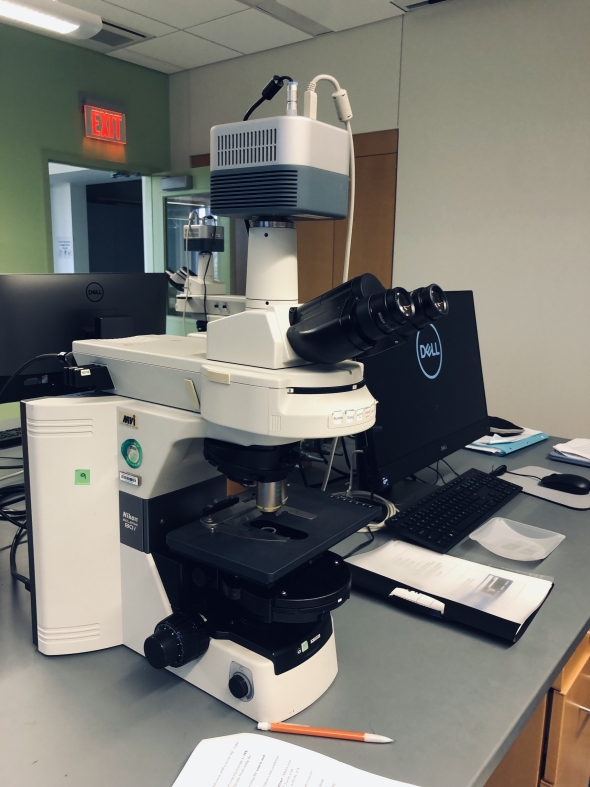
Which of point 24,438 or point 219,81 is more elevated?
point 219,81

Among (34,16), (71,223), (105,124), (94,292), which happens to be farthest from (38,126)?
(94,292)

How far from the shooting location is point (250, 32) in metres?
3.74

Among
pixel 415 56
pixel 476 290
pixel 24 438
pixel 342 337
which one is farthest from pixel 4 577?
pixel 415 56

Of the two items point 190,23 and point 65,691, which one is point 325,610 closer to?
point 65,691

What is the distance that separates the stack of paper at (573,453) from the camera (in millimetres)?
1851

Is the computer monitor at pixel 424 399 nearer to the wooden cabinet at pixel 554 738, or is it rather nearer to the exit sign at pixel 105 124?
the wooden cabinet at pixel 554 738

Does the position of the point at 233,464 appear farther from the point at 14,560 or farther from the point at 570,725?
the point at 570,725

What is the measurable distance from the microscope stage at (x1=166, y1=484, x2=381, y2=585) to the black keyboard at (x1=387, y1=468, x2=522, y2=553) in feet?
1.02

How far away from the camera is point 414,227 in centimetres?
356

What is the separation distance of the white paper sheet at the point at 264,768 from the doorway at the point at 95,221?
552 centimetres

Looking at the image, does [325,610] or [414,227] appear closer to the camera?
[325,610]

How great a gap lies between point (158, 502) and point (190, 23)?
3.64m

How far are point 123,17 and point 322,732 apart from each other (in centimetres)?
397

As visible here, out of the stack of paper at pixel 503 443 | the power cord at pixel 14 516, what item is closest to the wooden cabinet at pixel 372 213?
the stack of paper at pixel 503 443
